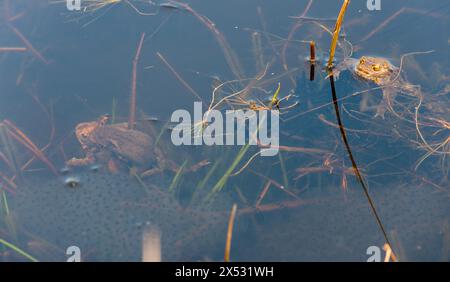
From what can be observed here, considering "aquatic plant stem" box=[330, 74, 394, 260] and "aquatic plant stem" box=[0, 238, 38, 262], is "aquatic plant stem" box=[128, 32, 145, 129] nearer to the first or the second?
"aquatic plant stem" box=[0, 238, 38, 262]

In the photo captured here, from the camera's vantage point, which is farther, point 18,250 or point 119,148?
point 119,148

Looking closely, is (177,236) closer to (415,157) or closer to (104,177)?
(104,177)

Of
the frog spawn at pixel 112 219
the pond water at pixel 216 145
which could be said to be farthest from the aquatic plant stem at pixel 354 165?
the frog spawn at pixel 112 219

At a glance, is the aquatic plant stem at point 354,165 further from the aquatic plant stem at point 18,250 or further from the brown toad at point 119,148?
the aquatic plant stem at point 18,250

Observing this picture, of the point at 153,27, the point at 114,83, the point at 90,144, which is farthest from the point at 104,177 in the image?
the point at 153,27

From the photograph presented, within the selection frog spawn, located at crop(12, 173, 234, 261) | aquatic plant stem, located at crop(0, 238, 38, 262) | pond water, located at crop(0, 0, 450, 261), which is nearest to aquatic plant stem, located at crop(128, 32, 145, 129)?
pond water, located at crop(0, 0, 450, 261)

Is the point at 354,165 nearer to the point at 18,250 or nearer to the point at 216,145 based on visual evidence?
the point at 216,145

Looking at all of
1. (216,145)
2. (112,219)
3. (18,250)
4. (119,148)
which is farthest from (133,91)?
(18,250)
